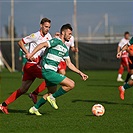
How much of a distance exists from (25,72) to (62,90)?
123 centimetres

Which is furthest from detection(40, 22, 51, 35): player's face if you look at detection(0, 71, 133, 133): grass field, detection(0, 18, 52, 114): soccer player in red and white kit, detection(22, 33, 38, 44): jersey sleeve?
detection(0, 71, 133, 133): grass field

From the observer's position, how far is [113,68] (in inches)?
1255

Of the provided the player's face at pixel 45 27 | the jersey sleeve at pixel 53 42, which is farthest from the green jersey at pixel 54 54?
the player's face at pixel 45 27

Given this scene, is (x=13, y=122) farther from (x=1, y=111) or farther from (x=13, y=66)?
(x=13, y=66)

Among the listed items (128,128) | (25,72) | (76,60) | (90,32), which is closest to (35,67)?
(25,72)

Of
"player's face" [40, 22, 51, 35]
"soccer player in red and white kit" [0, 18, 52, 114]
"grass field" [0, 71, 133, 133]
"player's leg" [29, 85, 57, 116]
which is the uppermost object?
"player's face" [40, 22, 51, 35]

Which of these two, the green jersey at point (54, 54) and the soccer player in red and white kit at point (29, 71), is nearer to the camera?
the green jersey at point (54, 54)

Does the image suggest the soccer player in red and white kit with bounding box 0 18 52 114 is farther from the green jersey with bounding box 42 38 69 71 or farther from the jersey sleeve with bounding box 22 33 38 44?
the green jersey with bounding box 42 38 69 71

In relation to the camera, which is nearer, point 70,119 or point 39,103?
point 70,119

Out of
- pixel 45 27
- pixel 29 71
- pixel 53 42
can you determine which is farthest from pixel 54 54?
pixel 29 71

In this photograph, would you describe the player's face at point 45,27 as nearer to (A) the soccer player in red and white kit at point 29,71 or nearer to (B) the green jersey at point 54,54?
(A) the soccer player in red and white kit at point 29,71

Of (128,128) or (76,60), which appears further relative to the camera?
(76,60)

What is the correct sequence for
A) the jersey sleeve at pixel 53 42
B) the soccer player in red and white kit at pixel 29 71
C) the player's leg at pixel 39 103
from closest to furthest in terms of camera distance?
the jersey sleeve at pixel 53 42 → the player's leg at pixel 39 103 → the soccer player in red and white kit at pixel 29 71

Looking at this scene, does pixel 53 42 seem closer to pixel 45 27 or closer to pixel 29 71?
pixel 45 27
